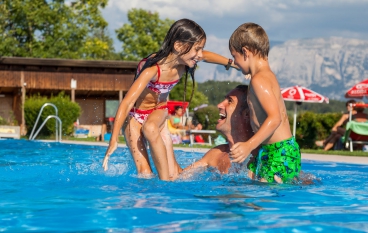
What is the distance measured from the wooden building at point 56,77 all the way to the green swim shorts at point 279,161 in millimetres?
24270

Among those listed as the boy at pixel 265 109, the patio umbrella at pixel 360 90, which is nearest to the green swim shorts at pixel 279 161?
the boy at pixel 265 109

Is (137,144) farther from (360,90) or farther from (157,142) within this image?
(360,90)

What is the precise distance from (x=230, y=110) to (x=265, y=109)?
0.79 metres

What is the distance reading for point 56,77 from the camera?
30.3 m

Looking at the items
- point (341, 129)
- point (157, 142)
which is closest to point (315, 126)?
point (341, 129)

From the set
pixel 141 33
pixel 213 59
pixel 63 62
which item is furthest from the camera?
pixel 141 33

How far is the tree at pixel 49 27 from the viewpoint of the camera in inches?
1414

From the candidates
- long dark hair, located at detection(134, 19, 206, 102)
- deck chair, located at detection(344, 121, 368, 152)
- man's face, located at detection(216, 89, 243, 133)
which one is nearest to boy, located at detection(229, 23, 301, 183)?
man's face, located at detection(216, 89, 243, 133)

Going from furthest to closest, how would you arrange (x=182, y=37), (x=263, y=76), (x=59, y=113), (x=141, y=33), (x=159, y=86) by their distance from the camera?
(x=141, y=33)
(x=59, y=113)
(x=159, y=86)
(x=182, y=37)
(x=263, y=76)

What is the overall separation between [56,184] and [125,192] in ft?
3.16

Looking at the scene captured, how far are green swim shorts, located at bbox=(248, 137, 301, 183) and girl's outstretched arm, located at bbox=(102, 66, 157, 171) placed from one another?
121cm

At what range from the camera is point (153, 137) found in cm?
544

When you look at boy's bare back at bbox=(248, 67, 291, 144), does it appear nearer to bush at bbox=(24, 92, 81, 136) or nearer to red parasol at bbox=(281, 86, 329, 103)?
red parasol at bbox=(281, 86, 329, 103)

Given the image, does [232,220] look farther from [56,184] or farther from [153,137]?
[56,184]
